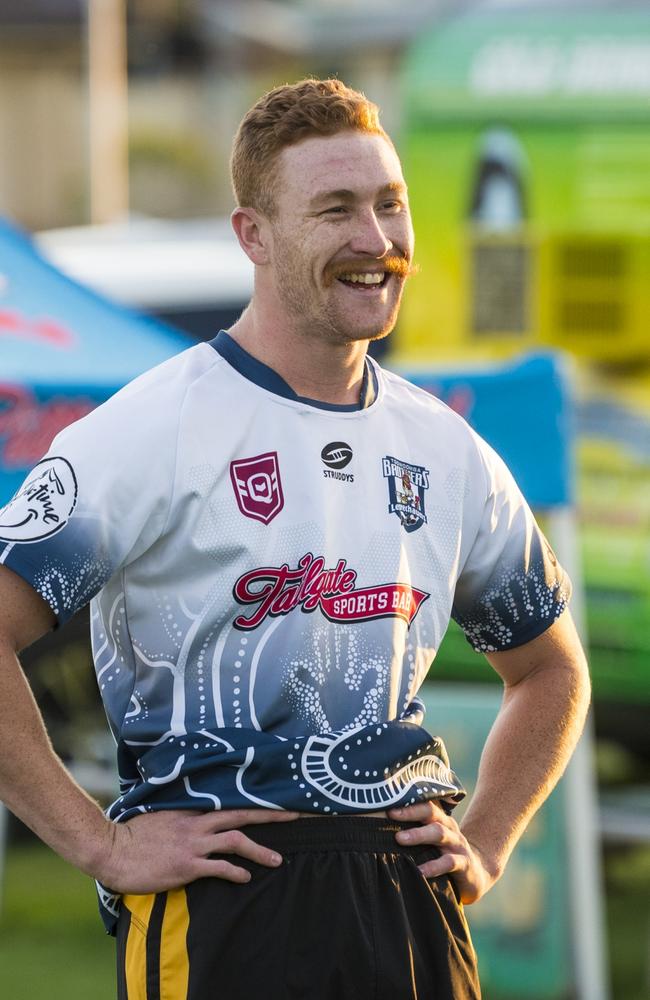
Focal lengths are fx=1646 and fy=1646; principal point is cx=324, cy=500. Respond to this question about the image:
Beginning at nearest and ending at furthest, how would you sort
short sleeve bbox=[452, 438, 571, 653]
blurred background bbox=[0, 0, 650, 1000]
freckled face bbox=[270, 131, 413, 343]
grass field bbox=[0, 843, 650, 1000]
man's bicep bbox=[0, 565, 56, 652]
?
man's bicep bbox=[0, 565, 56, 652] → freckled face bbox=[270, 131, 413, 343] → short sleeve bbox=[452, 438, 571, 653] → blurred background bbox=[0, 0, 650, 1000] → grass field bbox=[0, 843, 650, 1000]

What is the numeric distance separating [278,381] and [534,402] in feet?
7.01

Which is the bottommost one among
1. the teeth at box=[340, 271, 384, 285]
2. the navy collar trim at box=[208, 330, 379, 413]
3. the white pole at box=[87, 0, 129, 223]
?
the navy collar trim at box=[208, 330, 379, 413]

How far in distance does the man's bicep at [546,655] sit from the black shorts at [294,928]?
1.36ft

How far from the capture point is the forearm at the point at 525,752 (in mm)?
2408

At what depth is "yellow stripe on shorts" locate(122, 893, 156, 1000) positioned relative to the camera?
2.13 metres

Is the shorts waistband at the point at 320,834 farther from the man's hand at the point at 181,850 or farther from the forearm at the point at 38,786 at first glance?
the forearm at the point at 38,786

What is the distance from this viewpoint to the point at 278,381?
220 cm

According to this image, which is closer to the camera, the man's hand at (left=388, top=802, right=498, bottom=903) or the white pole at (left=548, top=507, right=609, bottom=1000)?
the man's hand at (left=388, top=802, right=498, bottom=903)

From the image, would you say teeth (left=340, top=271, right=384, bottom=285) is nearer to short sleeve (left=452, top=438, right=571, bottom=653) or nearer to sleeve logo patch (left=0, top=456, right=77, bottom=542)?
short sleeve (left=452, top=438, right=571, bottom=653)

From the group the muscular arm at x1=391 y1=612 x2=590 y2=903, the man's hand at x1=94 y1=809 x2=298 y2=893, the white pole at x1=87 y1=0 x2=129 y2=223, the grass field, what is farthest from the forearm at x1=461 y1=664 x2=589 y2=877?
the white pole at x1=87 y1=0 x2=129 y2=223

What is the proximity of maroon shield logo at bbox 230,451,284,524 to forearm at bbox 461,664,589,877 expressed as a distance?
1.84ft

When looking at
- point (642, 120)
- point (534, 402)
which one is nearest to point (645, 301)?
point (642, 120)

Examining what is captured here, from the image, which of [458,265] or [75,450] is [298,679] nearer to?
[75,450]

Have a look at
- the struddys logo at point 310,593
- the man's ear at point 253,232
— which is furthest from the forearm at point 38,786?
the man's ear at point 253,232
